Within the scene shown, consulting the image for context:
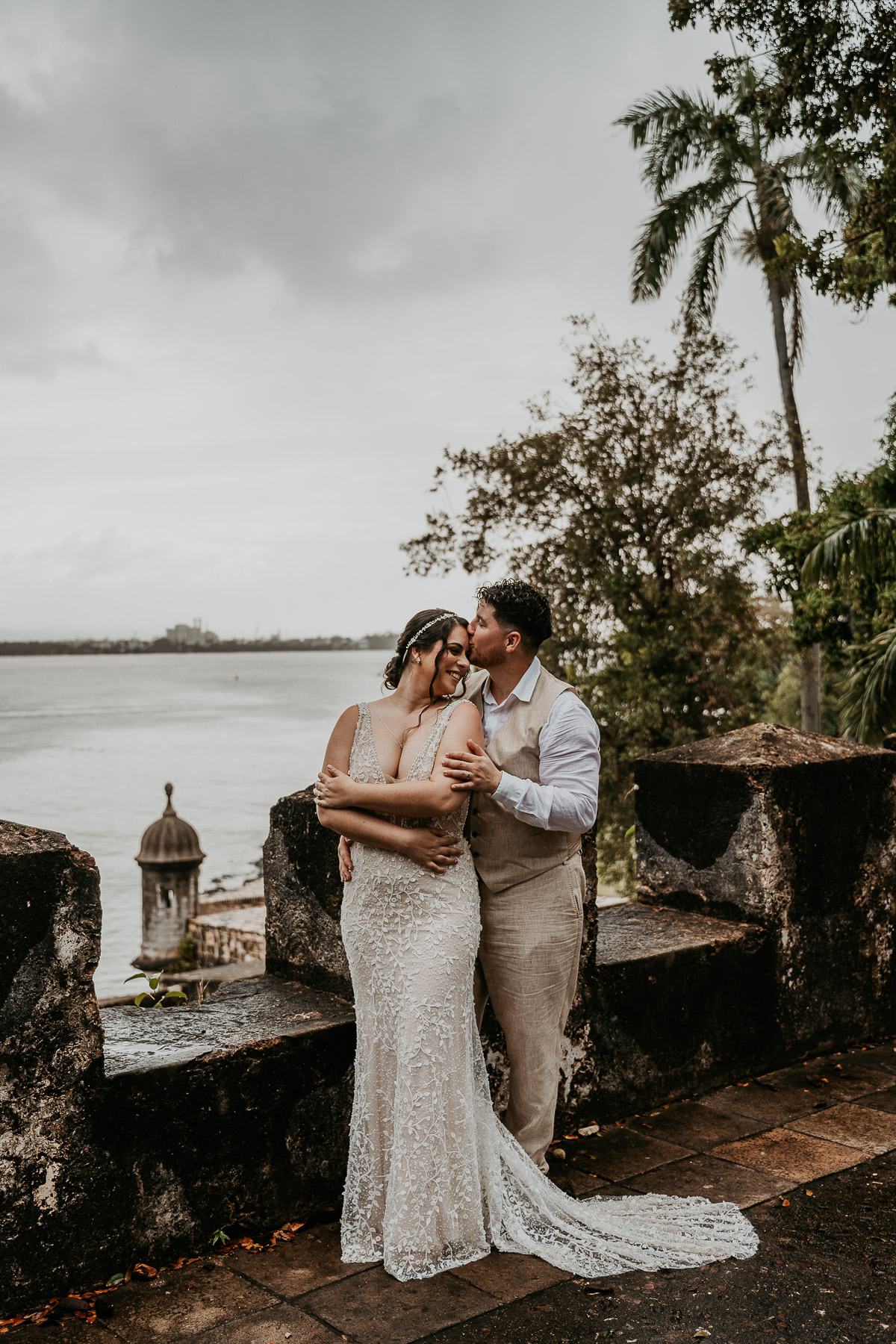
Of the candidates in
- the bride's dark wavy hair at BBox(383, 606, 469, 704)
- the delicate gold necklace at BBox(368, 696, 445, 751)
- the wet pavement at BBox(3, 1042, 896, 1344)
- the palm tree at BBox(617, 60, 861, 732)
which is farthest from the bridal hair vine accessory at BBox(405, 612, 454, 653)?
the palm tree at BBox(617, 60, 861, 732)

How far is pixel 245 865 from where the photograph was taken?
55.4 meters

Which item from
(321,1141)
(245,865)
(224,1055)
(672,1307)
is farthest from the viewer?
(245,865)

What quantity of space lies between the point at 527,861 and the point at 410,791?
1.51 ft

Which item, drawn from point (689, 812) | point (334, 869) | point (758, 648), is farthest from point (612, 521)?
point (334, 869)

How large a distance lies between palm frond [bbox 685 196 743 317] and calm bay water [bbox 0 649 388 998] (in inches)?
753

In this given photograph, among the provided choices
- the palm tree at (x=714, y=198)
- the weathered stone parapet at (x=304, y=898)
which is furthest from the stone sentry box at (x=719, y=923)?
the palm tree at (x=714, y=198)

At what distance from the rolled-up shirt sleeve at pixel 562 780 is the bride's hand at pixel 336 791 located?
37 centimetres

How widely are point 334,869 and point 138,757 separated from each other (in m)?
104

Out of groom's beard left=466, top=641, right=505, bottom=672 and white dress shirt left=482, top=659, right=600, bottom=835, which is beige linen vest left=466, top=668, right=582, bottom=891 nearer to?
→ white dress shirt left=482, top=659, right=600, bottom=835

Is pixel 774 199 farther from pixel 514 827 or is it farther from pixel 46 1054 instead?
pixel 46 1054

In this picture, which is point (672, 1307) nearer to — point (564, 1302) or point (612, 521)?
point (564, 1302)

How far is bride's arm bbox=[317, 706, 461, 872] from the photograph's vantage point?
9.35 ft

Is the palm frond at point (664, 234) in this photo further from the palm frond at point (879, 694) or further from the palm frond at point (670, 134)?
the palm frond at point (879, 694)

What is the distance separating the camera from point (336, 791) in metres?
2.89
